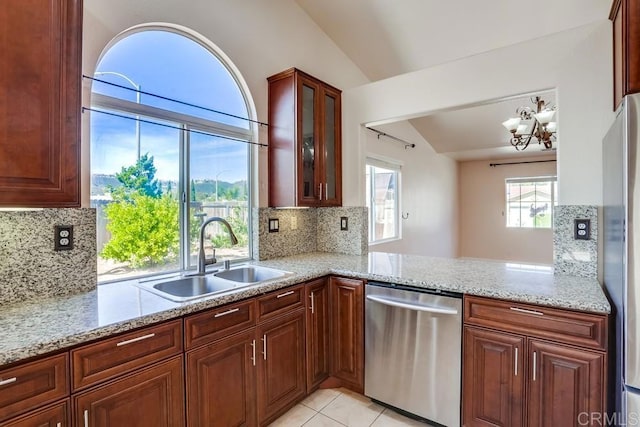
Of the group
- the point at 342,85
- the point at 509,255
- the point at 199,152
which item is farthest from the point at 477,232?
the point at 199,152

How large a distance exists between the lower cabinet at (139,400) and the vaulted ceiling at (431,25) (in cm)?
280

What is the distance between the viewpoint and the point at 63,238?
5.33 ft

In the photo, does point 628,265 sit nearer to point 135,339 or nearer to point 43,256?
point 135,339

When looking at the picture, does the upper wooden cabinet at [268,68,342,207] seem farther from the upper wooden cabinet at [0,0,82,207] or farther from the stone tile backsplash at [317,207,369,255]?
the upper wooden cabinet at [0,0,82,207]

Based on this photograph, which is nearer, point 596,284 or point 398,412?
point 596,284

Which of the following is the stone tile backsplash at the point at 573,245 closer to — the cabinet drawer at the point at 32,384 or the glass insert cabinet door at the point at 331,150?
the glass insert cabinet door at the point at 331,150

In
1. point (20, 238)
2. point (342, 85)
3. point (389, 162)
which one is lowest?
point (20, 238)

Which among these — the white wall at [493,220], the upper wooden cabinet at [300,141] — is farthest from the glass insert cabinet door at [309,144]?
the white wall at [493,220]

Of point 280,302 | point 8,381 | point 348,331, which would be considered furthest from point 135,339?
point 348,331

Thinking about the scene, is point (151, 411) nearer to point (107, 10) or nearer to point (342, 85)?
point (107, 10)

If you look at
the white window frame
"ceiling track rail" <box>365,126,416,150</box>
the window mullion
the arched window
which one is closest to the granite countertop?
the arched window

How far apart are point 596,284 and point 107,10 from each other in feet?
10.6

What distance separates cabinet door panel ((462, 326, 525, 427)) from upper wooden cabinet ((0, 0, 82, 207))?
213 cm

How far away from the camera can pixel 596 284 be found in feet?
5.91
